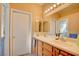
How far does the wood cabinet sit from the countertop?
0.13 feet

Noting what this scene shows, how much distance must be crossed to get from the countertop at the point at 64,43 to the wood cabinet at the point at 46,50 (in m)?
0.04

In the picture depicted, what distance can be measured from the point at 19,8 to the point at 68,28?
69 centimetres

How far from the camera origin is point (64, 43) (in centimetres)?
143

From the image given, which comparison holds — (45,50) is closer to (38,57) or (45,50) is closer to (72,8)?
(38,57)

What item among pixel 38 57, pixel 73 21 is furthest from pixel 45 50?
pixel 73 21

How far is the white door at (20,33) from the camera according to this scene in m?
1.43

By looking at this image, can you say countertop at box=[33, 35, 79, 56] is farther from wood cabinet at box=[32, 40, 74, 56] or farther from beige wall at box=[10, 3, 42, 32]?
beige wall at box=[10, 3, 42, 32]

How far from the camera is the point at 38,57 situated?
138 cm

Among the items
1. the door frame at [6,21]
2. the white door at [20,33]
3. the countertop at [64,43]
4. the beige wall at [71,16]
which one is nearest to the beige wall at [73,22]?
the beige wall at [71,16]

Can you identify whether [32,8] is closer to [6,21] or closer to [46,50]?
[6,21]

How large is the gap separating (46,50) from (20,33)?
1.37ft

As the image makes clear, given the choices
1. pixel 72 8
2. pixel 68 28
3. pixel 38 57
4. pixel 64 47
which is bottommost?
pixel 38 57

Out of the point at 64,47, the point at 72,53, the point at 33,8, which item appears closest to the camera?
the point at 72,53

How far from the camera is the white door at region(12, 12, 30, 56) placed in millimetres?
1426
